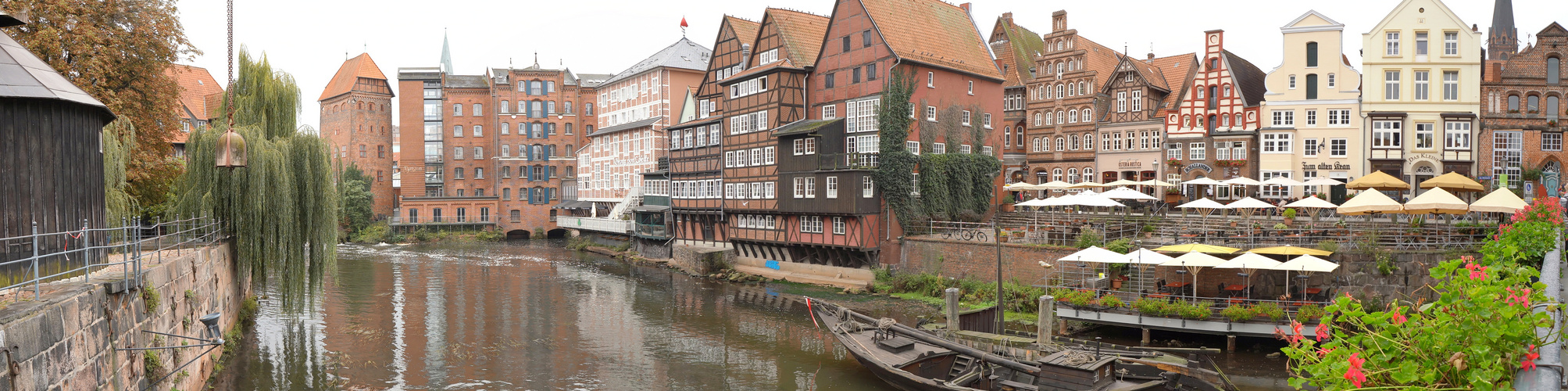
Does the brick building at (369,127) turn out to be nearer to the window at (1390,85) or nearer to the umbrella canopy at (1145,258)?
the umbrella canopy at (1145,258)

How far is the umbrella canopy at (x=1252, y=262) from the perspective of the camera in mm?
20609

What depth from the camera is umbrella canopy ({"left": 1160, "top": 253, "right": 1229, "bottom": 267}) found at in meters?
21.2

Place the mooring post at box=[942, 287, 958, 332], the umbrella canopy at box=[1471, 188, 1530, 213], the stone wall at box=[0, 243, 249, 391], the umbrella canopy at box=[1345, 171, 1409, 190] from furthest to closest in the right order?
the umbrella canopy at box=[1345, 171, 1409, 190]
the umbrella canopy at box=[1471, 188, 1530, 213]
the mooring post at box=[942, 287, 958, 332]
the stone wall at box=[0, 243, 249, 391]

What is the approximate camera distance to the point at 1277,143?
36938 millimetres

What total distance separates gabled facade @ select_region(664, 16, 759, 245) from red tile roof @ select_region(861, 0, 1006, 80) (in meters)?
8.38

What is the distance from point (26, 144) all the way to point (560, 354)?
491 inches

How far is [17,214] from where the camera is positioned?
11.4 m

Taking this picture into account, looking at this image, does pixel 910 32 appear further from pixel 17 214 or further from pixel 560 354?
pixel 17 214

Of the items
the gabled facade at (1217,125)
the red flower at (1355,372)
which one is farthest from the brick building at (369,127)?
the red flower at (1355,372)

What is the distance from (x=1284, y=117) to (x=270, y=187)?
119 ft

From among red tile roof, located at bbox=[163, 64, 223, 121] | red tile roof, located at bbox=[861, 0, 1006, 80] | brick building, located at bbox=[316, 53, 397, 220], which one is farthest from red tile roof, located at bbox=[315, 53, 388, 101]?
red tile roof, located at bbox=[861, 0, 1006, 80]

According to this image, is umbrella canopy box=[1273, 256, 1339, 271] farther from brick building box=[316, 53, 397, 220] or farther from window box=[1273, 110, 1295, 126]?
brick building box=[316, 53, 397, 220]

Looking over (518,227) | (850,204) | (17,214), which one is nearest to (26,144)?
(17,214)

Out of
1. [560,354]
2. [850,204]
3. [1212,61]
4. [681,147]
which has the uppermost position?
[1212,61]
